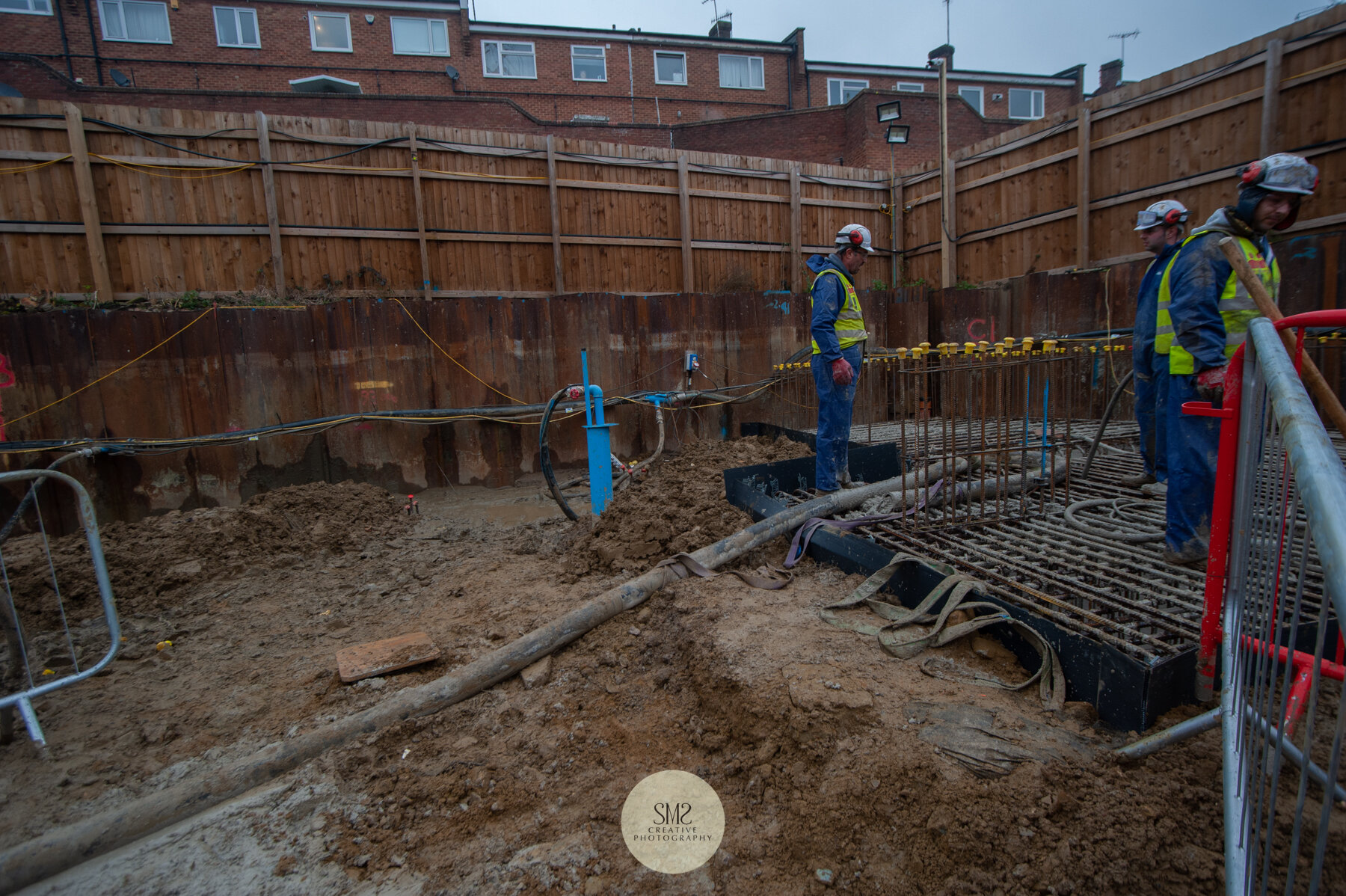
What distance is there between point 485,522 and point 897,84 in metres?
23.7

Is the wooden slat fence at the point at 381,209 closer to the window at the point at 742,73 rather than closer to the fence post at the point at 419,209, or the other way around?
the fence post at the point at 419,209

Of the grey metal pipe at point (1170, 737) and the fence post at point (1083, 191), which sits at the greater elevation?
the fence post at point (1083, 191)

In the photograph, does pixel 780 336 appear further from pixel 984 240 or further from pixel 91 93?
pixel 91 93

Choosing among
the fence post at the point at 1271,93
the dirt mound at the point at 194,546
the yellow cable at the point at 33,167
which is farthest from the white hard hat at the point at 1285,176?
the yellow cable at the point at 33,167

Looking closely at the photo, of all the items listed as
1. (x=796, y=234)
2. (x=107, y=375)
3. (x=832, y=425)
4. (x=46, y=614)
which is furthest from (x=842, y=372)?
(x=796, y=234)

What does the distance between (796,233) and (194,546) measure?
995cm

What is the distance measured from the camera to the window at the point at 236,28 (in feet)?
56.2

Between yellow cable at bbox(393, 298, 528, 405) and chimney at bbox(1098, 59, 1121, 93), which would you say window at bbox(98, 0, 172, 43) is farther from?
chimney at bbox(1098, 59, 1121, 93)

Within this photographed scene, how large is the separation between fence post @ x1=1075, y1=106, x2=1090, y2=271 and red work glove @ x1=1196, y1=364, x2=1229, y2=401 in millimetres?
7193

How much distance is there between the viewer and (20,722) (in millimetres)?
3012

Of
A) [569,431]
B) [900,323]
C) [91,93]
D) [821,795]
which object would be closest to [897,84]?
[900,323]

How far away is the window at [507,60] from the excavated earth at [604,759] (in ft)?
63.2

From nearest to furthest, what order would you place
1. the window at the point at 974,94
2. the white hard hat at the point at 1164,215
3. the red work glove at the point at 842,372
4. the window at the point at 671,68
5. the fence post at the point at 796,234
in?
1. the white hard hat at the point at 1164,215
2. the red work glove at the point at 842,372
3. the fence post at the point at 796,234
4. the window at the point at 671,68
5. the window at the point at 974,94

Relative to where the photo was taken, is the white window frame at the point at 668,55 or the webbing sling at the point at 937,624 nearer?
the webbing sling at the point at 937,624
